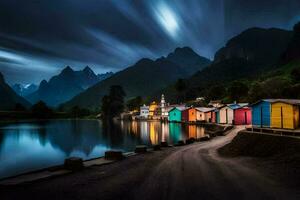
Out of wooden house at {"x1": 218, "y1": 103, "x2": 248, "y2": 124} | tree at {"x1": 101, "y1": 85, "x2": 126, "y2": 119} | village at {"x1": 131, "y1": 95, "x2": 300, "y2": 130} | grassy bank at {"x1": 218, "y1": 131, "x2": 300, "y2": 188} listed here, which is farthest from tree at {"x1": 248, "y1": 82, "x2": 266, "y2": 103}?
tree at {"x1": 101, "y1": 85, "x2": 126, "y2": 119}

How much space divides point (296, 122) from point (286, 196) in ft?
75.8

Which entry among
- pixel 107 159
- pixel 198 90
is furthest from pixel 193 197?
pixel 198 90

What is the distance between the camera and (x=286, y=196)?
34.5ft

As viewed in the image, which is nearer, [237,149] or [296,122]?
[237,149]

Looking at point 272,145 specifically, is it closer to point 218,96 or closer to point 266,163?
point 266,163

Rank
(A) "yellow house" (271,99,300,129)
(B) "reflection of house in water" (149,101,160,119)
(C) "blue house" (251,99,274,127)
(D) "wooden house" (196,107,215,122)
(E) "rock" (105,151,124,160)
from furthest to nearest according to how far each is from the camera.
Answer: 1. (B) "reflection of house in water" (149,101,160,119)
2. (D) "wooden house" (196,107,215,122)
3. (C) "blue house" (251,99,274,127)
4. (A) "yellow house" (271,99,300,129)
5. (E) "rock" (105,151,124,160)

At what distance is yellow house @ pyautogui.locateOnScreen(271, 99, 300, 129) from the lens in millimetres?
29688

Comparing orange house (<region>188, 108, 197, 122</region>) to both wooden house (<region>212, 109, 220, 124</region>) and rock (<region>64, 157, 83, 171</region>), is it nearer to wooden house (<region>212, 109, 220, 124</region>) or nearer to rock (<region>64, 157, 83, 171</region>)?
wooden house (<region>212, 109, 220, 124</region>)

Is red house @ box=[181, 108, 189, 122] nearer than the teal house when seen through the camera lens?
Yes

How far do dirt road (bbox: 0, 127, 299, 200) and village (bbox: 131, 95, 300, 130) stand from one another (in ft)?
55.3

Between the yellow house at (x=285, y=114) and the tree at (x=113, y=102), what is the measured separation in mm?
149731

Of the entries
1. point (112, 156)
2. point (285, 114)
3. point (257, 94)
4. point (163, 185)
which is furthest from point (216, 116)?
point (163, 185)

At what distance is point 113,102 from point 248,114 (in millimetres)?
124982

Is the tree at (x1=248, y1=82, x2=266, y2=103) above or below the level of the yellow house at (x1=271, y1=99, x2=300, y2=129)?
above
